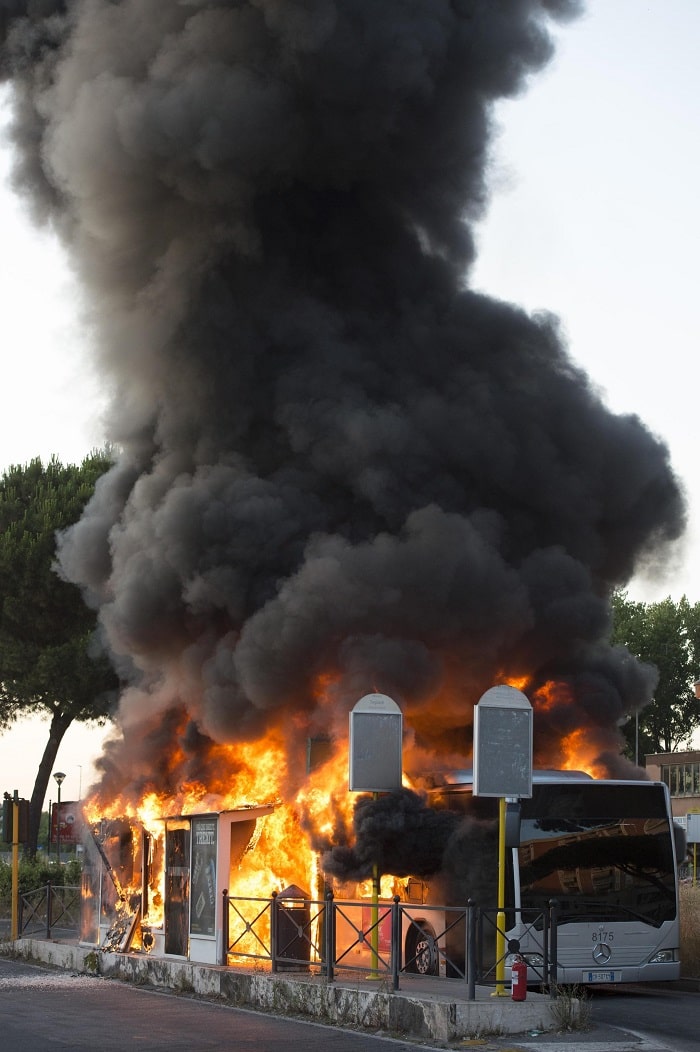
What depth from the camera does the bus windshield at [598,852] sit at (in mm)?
16453

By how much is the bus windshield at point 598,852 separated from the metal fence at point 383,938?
603mm

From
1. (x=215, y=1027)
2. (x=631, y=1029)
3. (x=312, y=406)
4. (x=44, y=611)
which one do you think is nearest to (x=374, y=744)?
(x=215, y=1027)

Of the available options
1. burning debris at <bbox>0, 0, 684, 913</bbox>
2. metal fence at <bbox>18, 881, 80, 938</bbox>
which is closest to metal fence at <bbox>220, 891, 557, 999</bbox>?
burning debris at <bbox>0, 0, 684, 913</bbox>

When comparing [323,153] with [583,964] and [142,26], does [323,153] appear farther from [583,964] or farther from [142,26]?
[583,964]

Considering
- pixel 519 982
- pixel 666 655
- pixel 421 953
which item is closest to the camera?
pixel 519 982

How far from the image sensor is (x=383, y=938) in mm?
17375

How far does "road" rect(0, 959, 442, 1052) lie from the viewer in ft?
41.7

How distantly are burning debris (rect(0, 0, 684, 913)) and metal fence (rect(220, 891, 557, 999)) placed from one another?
182 centimetres

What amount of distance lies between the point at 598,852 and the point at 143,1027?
5.85 metres

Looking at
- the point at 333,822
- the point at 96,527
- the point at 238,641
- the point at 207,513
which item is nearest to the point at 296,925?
the point at 333,822

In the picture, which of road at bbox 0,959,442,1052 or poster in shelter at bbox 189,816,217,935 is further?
poster in shelter at bbox 189,816,217,935

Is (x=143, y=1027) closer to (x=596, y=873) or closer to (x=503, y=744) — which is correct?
(x=503, y=744)

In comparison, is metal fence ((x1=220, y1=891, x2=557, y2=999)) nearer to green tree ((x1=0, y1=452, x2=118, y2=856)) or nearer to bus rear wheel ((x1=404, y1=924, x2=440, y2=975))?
bus rear wheel ((x1=404, y1=924, x2=440, y2=975))

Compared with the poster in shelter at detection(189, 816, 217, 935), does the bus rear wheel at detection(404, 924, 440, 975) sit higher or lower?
lower
